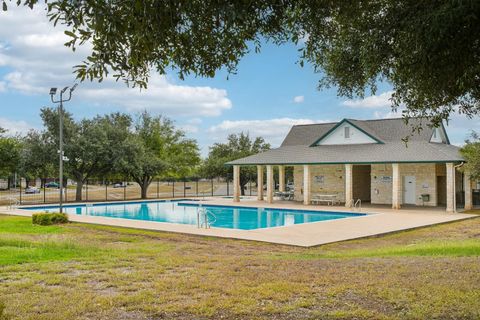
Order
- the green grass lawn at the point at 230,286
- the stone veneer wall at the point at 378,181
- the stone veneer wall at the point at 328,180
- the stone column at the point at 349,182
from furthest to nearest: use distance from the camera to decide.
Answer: the stone veneer wall at the point at 328,180
the stone veneer wall at the point at 378,181
the stone column at the point at 349,182
the green grass lawn at the point at 230,286

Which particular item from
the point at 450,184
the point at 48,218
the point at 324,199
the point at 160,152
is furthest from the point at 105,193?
the point at 450,184

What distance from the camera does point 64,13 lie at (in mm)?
3973

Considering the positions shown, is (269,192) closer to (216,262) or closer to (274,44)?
(216,262)

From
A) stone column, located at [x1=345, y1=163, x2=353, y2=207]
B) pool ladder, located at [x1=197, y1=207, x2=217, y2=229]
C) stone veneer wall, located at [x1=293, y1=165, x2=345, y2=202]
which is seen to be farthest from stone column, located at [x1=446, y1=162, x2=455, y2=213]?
pool ladder, located at [x1=197, y1=207, x2=217, y2=229]

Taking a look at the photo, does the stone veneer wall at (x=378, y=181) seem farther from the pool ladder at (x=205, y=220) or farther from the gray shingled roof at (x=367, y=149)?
the pool ladder at (x=205, y=220)

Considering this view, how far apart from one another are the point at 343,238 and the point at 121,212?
18.2m

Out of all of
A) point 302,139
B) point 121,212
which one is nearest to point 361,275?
point 121,212

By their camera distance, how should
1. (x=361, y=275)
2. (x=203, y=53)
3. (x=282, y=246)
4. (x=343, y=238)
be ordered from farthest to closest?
(x=343, y=238), (x=282, y=246), (x=361, y=275), (x=203, y=53)

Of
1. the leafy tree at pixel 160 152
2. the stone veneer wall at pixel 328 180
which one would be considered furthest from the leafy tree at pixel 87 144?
the stone veneer wall at pixel 328 180

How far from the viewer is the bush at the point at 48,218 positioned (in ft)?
66.5

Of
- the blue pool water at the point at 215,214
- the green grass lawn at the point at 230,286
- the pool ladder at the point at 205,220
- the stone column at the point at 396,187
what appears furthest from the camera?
the stone column at the point at 396,187

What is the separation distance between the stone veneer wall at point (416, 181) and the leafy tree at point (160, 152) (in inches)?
727

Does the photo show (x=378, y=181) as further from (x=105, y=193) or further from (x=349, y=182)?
(x=105, y=193)

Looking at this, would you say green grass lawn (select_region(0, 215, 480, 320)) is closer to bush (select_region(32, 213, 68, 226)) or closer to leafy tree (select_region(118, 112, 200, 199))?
bush (select_region(32, 213, 68, 226))
